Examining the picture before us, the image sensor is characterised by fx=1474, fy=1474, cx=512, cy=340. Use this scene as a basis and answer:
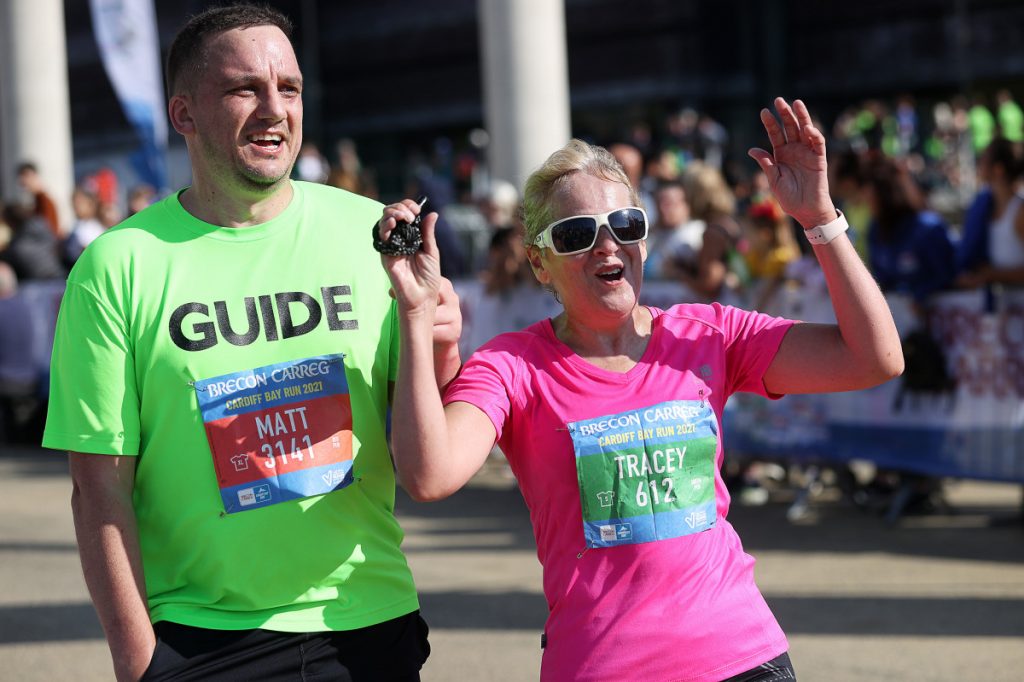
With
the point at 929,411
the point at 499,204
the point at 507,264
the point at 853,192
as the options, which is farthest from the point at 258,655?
the point at 499,204

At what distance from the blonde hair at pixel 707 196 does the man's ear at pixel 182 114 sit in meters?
6.92

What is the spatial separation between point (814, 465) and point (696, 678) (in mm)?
6585

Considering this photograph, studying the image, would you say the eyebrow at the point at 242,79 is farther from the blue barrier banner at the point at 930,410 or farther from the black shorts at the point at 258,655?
the blue barrier banner at the point at 930,410

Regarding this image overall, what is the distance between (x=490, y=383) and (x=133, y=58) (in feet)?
43.9

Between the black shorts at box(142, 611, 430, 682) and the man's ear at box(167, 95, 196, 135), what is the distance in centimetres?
100

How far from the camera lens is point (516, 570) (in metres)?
7.73

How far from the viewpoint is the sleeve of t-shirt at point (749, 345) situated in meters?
3.17

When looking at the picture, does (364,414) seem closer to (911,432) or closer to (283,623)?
(283,623)

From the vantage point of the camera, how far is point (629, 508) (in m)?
2.95

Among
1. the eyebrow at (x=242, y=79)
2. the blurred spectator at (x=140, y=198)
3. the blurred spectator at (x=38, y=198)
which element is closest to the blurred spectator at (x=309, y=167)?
the blurred spectator at (x=140, y=198)

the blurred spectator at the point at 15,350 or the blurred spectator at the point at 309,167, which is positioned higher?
the blurred spectator at the point at 309,167

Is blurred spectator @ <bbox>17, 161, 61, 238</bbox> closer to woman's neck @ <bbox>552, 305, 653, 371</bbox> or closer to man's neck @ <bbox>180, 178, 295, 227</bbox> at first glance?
man's neck @ <bbox>180, 178, 295, 227</bbox>

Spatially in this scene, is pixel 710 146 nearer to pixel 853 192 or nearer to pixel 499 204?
pixel 499 204

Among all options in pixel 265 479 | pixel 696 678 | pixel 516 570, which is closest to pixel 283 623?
pixel 265 479
